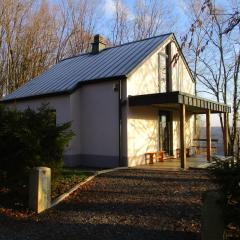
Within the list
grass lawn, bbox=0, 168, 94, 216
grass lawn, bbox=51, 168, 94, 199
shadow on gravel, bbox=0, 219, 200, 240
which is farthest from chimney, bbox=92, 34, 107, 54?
shadow on gravel, bbox=0, 219, 200, 240

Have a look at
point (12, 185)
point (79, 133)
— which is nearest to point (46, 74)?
point (79, 133)

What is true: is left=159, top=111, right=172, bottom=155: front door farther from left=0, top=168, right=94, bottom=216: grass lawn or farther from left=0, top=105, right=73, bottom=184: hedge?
left=0, top=105, right=73, bottom=184: hedge

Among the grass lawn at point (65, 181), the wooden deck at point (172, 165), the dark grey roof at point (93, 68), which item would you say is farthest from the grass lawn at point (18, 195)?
the dark grey roof at point (93, 68)

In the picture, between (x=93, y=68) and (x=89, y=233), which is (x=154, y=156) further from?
(x=89, y=233)

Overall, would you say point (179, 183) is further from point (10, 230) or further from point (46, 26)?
point (46, 26)

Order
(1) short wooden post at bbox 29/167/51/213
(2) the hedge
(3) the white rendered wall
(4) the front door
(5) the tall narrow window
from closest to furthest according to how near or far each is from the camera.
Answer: (1) short wooden post at bbox 29/167/51/213
(2) the hedge
(3) the white rendered wall
(5) the tall narrow window
(4) the front door

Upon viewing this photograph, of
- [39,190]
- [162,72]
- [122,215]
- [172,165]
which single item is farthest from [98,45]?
[122,215]

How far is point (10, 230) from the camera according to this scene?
7.57m

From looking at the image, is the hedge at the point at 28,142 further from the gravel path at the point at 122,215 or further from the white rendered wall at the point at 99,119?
the white rendered wall at the point at 99,119

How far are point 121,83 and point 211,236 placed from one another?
11.2 metres

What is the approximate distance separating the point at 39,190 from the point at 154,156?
1002 centimetres

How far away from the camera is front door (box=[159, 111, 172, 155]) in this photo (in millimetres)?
19641

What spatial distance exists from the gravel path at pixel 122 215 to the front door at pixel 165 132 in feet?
25.9

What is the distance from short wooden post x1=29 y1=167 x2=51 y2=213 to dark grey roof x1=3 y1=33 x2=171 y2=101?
805 centimetres
